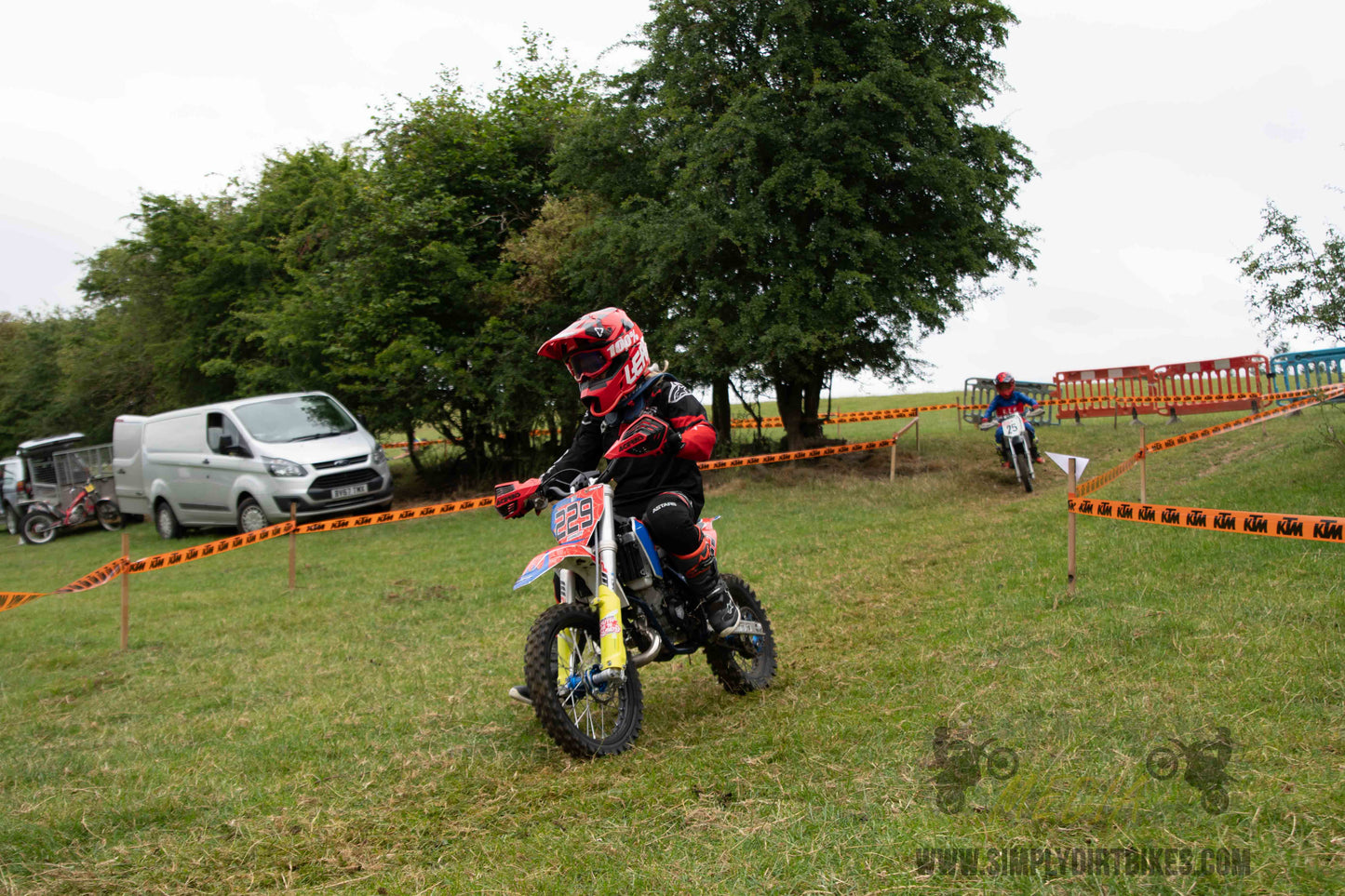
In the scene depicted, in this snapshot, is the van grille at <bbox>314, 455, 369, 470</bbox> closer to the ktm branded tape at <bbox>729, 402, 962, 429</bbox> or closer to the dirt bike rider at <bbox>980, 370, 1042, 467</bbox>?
the ktm branded tape at <bbox>729, 402, 962, 429</bbox>

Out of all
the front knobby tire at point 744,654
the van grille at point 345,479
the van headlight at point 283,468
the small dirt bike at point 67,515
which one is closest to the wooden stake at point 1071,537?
the front knobby tire at point 744,654

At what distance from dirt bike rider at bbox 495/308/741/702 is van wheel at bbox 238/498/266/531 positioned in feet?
43.2

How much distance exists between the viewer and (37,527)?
74.2 ft

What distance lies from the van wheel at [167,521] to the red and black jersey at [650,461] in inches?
639

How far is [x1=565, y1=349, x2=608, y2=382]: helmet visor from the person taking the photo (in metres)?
5.21

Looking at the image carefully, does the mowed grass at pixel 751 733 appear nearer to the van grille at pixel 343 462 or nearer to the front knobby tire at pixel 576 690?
the front knobby tire at pixel 576 690

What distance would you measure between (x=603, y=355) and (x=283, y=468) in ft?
42.5

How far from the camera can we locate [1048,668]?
5.59 meters

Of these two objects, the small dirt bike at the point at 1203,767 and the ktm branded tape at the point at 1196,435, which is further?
the ktm branded tape at the point at 1196,435

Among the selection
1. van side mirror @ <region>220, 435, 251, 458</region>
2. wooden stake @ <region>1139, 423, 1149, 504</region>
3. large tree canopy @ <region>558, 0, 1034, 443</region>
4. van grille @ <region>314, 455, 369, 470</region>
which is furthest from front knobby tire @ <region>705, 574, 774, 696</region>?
van side mirror @ <region>220, 435, 251, 458</region>

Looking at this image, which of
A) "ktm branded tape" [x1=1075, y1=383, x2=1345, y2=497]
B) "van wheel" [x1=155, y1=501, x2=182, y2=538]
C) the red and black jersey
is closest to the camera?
the red and black jersey

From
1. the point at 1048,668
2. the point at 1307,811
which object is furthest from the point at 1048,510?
the point at 1307,811

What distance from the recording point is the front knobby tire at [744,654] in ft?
19.1

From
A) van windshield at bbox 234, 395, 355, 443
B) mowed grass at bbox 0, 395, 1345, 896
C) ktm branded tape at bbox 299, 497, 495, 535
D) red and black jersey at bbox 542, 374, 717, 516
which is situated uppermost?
van windshield at bbox 234, 395, 355, 443
